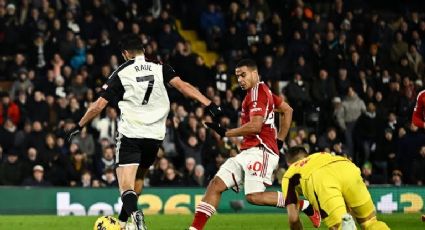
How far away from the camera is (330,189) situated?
11375mm

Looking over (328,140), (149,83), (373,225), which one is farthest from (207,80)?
(373,225)

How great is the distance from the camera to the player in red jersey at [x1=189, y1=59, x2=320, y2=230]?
12.8 meters

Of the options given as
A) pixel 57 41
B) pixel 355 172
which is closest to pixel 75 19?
pixel 57 41

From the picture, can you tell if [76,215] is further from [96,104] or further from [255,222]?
[96,104]

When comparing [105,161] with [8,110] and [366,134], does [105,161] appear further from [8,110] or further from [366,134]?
[366,134]

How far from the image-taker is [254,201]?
12969 mm

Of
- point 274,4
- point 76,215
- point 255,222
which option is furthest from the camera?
point 274,4

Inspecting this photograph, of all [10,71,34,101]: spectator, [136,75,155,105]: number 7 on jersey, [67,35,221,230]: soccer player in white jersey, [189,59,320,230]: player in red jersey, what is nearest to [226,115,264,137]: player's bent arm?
[189,59,320,230]: player in red jersey

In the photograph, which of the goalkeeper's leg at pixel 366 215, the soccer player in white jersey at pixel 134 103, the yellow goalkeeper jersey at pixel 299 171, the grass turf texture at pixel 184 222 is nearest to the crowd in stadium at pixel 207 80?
the grass turf texture at pixel 184 222

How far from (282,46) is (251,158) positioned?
42.9 ft

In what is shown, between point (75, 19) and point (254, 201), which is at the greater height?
point (75, 19)

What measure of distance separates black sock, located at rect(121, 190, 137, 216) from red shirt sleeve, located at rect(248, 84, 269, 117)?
5.49 ft

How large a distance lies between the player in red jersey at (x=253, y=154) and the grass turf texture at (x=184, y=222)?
3.15 m

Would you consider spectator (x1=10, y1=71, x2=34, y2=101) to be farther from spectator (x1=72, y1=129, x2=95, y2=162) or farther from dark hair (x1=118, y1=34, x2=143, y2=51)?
dark hair (x1=118, y1=34, x2=143, y2=51)
